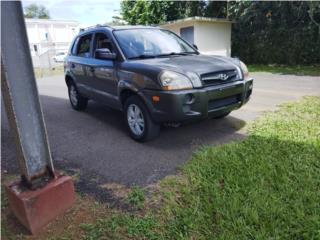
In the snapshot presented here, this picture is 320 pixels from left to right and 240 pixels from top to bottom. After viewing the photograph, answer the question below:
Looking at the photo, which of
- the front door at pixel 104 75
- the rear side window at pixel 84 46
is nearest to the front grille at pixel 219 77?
the front door at pixel 104 75

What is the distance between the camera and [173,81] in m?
3.85

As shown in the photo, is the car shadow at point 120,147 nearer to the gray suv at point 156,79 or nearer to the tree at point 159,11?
the gray suv at point 156,79

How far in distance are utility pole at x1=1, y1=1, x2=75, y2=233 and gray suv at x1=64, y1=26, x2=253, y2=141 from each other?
170 cm

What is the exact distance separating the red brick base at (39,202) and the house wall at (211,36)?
15584 mm

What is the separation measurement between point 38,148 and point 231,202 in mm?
1892

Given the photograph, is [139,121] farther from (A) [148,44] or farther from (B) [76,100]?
(B) [76,100]

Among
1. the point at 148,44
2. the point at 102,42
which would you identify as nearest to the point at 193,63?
the point at 148,44

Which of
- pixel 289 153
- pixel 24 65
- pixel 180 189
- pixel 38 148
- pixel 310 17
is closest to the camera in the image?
pixel 24 65

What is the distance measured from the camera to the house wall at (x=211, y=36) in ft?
56.3

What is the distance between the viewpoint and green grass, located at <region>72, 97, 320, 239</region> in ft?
8.20

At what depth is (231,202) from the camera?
9.19ft

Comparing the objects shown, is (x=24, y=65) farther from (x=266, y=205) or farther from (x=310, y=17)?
(x=310, y=17)

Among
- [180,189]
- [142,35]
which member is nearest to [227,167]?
[180,189]

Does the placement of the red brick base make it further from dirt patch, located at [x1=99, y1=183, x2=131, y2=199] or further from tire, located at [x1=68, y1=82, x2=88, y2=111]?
tire, located at [x1=68, y1=82, x2=88, y2=111]
